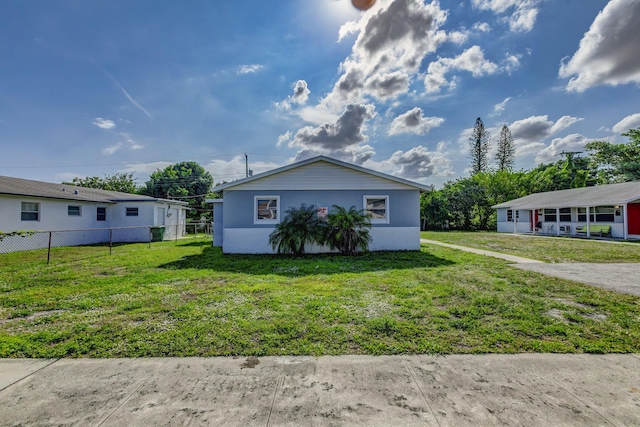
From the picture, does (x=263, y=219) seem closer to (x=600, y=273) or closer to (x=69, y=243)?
(x=600, y=273)

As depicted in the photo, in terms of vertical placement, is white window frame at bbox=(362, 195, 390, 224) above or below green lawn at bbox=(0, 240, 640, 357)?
above

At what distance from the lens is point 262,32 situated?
10.5m

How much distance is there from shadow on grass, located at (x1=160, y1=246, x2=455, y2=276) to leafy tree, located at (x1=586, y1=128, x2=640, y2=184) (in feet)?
112

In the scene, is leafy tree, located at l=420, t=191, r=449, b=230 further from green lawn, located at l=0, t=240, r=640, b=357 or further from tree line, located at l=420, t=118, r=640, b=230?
green lawn, located at l=0, t=240, r=640, b=357

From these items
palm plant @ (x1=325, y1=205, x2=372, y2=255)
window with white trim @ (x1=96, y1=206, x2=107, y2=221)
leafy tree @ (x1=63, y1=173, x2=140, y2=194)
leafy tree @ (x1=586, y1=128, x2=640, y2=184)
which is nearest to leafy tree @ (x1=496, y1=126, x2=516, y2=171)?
leafy tree @ (x1=586, y1=128, x2=640, y2=184)

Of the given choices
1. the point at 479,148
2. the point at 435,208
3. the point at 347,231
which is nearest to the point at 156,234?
the point at 347,231

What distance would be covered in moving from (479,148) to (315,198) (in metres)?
42.8

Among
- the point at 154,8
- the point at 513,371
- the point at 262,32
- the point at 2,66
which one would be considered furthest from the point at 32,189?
the point at 513,371

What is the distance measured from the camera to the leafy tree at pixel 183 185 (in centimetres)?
3238

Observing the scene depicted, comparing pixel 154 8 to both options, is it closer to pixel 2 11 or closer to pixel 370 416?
pixel 2 11

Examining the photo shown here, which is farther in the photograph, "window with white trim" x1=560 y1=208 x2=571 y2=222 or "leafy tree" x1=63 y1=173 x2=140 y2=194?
"leafy tree" x1=63 y1=173 x2=140 y2=194

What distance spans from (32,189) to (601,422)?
20983mm

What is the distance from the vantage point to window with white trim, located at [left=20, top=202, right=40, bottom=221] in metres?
12.7

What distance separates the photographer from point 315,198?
10.8m
